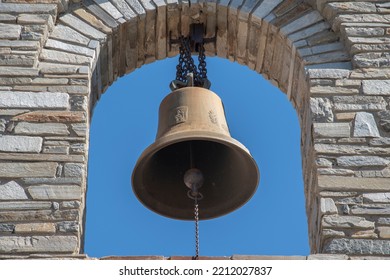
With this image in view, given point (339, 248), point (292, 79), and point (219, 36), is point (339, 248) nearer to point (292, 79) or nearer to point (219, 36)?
point (292, 79)

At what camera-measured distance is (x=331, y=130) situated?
703 cm

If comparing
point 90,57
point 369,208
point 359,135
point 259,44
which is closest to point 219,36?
point 259,44

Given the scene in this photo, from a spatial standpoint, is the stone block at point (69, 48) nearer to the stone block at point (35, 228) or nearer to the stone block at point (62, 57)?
the stone block at point (62, 57)

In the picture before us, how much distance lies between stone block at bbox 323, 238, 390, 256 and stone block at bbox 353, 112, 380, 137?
0.81 m

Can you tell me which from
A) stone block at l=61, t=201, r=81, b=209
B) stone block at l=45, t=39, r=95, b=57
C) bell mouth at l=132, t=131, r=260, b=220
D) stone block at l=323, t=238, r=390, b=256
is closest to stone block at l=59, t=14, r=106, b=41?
stone block at l=45, t=39, r=95, b=57

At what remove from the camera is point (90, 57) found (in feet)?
24.9

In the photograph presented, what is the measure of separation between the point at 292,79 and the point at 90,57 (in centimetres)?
134

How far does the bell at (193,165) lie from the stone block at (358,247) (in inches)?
29.1

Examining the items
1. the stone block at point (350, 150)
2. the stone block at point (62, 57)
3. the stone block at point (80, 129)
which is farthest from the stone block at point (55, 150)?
the stone block at point (350, 150)

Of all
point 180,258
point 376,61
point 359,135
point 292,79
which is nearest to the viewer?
point 180,258

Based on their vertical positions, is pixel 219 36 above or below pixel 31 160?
above

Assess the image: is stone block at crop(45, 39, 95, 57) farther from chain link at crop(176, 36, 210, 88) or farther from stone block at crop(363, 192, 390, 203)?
stone block at crop(363, 192, 390, 203)

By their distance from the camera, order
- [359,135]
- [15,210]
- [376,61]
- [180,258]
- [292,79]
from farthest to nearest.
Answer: [292,79], [376,61], [359,135], [15,210], [180,258]

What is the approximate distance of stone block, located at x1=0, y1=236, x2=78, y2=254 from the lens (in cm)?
632
